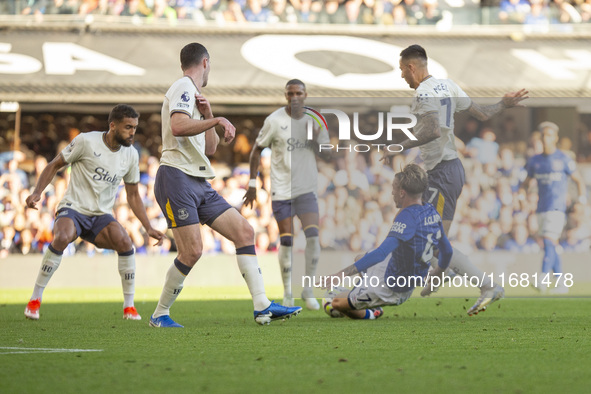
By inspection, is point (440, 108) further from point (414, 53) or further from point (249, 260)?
point (249, 260)

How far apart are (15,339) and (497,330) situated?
3.33 m

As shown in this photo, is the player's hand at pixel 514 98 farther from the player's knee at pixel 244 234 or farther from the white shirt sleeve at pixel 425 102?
the player's knee at pixel 244 234

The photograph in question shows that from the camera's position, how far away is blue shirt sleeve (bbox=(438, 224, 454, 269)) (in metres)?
8.03

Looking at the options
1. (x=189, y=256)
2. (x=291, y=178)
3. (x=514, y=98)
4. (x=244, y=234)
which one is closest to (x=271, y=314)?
(x=244, y=234)

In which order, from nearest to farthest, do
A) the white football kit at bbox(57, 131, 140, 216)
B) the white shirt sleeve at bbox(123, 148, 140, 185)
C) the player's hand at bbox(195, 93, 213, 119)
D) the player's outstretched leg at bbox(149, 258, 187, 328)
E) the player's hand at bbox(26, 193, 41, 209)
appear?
1. the player's hand at bbox(195, 93, 213, 119)
2. the player's outstretched leg at bbox(149, 258, 187, 328)
3. the player's hand at bbox(26, 193, 41, 209)
4. the white football kit at bbox(57, 131, 140, 216)
5. the white shirt sleeve at bbox(123, 148, 140, 185)

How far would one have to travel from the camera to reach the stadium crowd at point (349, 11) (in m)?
19.0

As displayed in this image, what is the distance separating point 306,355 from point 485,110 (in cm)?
387

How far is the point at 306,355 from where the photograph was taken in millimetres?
5277

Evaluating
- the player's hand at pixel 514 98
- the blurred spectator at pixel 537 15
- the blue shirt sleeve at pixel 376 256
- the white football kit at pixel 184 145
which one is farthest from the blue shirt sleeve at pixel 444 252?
the blurred spectator at pixel 537 15

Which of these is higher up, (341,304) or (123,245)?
(123,245)

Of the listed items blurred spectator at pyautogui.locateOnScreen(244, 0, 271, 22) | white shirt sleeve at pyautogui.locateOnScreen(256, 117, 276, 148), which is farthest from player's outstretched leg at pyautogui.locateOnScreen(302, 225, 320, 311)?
blurred spectator at pyautogui.locateOnScreen(244, 0, 271, 22)

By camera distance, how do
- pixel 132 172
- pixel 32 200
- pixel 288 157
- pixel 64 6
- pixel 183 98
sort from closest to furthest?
pixel 183 98 < pixel 32 200 < pixel 132 172 < pixel 288 157 < pixel 64 6

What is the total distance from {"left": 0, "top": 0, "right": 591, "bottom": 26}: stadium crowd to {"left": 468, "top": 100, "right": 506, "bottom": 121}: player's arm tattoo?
1112 centimetres

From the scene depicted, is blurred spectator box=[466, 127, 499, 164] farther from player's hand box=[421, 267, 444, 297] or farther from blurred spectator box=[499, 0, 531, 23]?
blurred spectator box=[499, 0, 531, 23]
